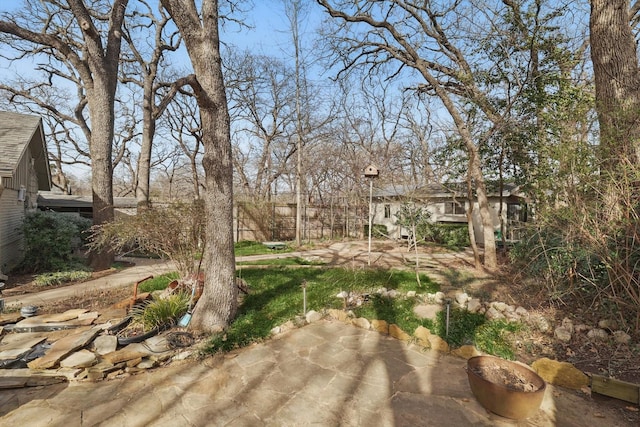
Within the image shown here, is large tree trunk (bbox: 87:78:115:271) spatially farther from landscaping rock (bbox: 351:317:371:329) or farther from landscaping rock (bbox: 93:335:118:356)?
landscaping rock (bbox: 351:317:371:329)

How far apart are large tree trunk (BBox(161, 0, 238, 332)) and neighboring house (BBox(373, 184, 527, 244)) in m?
6.97

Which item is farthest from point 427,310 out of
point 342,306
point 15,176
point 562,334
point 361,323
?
point 15,176

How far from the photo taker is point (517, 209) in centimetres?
1309

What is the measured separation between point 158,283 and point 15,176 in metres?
5.77

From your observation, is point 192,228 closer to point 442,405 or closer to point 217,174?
point 217,174

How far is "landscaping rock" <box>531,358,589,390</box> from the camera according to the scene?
2.87m

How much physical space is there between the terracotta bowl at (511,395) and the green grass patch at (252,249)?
8533 mm

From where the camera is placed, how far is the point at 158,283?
6.15 meters

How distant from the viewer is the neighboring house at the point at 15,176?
692 centimetres

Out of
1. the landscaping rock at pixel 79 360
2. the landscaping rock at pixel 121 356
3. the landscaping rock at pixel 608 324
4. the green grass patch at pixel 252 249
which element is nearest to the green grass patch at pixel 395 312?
the landscaping rock at pixel 608 324

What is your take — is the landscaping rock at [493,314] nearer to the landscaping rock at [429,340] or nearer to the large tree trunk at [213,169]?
the landscaping rock at [429,340]

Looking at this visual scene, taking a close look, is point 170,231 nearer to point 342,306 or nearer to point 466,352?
point 342,306

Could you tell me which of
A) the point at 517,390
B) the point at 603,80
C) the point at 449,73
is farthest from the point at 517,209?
the point at 517,390

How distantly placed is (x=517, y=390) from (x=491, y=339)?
1523 mm
